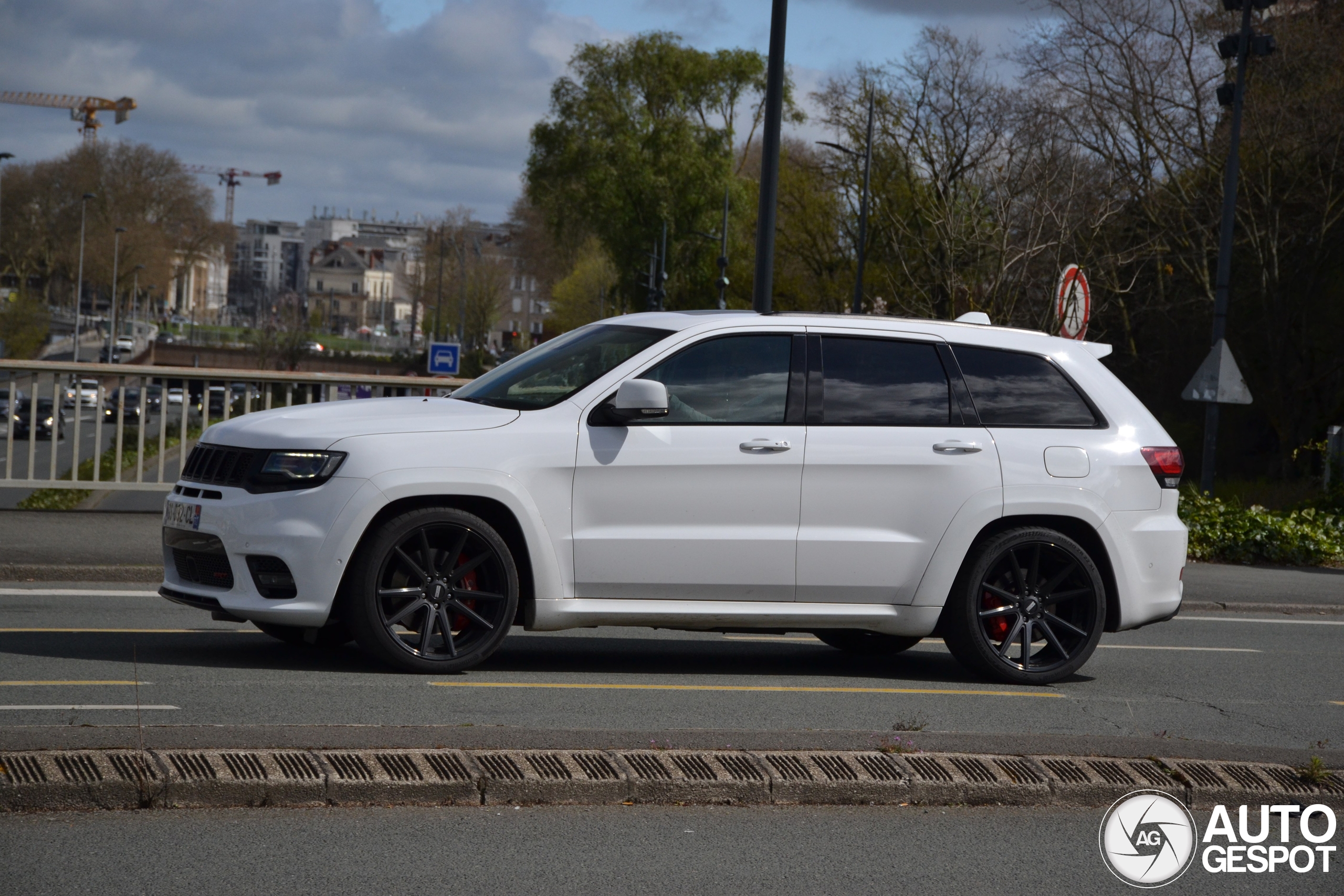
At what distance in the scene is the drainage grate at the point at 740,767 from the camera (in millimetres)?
5320

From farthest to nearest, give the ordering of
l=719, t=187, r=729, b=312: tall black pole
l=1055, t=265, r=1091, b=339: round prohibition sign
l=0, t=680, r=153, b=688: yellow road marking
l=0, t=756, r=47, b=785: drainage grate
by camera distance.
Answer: l=719, t=187, r=729, b=312: tall black pole → l=1055, t=265, r=1091, b=339: round prohibition sign → l=0, t=680, r=153, b=688: yellow road marking → l=0, t=756, r=47, b=785: drainage grate

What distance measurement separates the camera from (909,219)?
43.0 m

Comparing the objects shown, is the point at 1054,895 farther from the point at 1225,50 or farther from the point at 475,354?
the point at 475,354

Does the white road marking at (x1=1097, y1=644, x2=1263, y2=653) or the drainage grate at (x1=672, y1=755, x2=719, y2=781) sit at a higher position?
the drainage grate at (x1=672, y1=755, x2=719, y2=781)

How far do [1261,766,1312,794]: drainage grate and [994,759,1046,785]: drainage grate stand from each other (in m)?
0.85

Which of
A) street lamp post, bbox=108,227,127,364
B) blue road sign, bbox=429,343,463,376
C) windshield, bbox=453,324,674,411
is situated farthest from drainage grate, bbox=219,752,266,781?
street lamp post, bbox=108,227,127,364

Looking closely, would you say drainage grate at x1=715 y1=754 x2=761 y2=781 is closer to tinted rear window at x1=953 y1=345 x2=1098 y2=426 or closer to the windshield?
the windshield

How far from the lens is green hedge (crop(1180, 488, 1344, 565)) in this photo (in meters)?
16.2

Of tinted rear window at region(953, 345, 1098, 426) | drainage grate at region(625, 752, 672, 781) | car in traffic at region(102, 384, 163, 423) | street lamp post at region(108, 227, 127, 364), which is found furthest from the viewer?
street lamp post at region(108, 227, 127, 364)

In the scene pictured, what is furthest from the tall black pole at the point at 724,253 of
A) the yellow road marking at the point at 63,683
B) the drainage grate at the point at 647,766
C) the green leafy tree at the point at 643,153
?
the drainage grate at the point at 647,766

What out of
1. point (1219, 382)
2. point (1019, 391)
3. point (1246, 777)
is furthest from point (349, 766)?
point (1219, 382)

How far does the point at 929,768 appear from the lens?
5.47 m

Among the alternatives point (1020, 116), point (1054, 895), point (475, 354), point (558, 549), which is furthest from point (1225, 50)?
point (475, 354)

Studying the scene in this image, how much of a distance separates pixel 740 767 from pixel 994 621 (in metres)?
2.83
